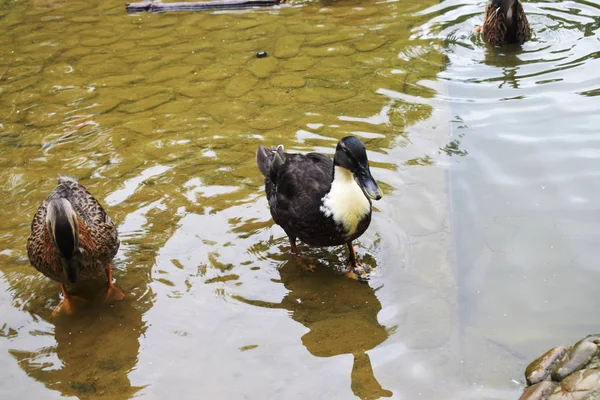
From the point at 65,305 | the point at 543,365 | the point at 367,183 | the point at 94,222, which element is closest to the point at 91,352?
the point at 65,305

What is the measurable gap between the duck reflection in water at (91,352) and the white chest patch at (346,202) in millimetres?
1396

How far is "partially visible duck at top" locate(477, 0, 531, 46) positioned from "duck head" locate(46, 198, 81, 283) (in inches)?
205

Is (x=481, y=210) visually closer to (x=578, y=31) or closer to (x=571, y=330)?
Result: (x=571, y=330)

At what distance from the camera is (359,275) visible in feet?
15.1

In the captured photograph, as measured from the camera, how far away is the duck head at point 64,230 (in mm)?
4113

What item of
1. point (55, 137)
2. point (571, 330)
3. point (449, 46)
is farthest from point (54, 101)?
point (571, 330)

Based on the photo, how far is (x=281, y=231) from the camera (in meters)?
5.20

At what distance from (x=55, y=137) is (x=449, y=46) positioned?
4335 mm

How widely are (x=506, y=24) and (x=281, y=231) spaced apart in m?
3.93

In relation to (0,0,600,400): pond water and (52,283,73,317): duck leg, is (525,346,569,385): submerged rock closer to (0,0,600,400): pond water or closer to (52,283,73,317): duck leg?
(0,0,600,400): pond water

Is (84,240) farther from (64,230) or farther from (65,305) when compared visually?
(65,305)

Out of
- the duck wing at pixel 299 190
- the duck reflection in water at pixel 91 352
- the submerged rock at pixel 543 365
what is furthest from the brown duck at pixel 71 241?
the submerged rock at pixel 543 365

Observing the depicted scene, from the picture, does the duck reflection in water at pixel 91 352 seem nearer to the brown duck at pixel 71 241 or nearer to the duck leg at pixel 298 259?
the brown duck at pixel 71 241

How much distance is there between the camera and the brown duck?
4.15 meters
